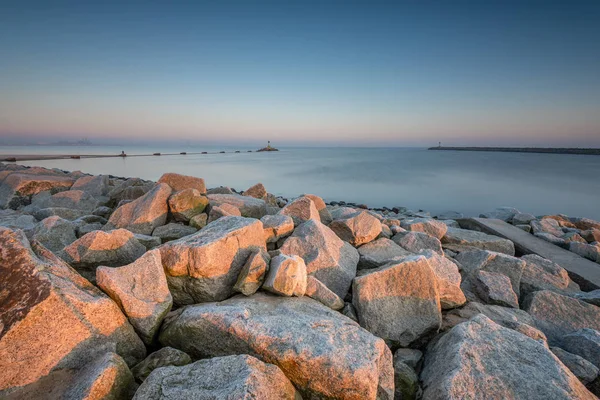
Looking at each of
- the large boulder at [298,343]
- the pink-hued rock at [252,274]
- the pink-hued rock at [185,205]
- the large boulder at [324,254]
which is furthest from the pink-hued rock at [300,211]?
the large boulder at [298,343]

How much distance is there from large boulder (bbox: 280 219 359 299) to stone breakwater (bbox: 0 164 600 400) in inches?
0.8

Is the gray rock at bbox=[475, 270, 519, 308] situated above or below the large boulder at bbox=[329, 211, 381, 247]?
below

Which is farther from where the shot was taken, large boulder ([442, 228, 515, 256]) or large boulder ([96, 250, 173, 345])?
large boulder ([442, 228, 515, 256])

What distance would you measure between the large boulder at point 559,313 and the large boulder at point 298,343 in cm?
263

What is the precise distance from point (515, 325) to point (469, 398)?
4.84 feet

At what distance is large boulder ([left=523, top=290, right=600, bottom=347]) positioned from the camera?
3705 millimetres

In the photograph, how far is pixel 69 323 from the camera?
2.31 metres

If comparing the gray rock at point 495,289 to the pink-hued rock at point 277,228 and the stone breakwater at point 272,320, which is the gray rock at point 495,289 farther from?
the pink-hued rock at point 277,228

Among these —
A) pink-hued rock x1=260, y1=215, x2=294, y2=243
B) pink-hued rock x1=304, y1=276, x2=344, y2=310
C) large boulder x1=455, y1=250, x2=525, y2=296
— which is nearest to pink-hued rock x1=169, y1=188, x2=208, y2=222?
pink-hued rock x1=260, y1=215, x2=294, y2=243

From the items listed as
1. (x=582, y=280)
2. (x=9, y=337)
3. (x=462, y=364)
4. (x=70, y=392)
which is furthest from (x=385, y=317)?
(x=582, y=280)

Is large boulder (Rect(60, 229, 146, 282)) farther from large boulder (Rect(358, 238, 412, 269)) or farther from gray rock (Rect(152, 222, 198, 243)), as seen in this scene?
large boulder (Rect(358, 238, 412, 269))

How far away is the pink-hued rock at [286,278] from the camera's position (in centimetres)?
318

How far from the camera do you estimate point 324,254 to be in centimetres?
398

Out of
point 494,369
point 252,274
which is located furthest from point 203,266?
point 494,369
